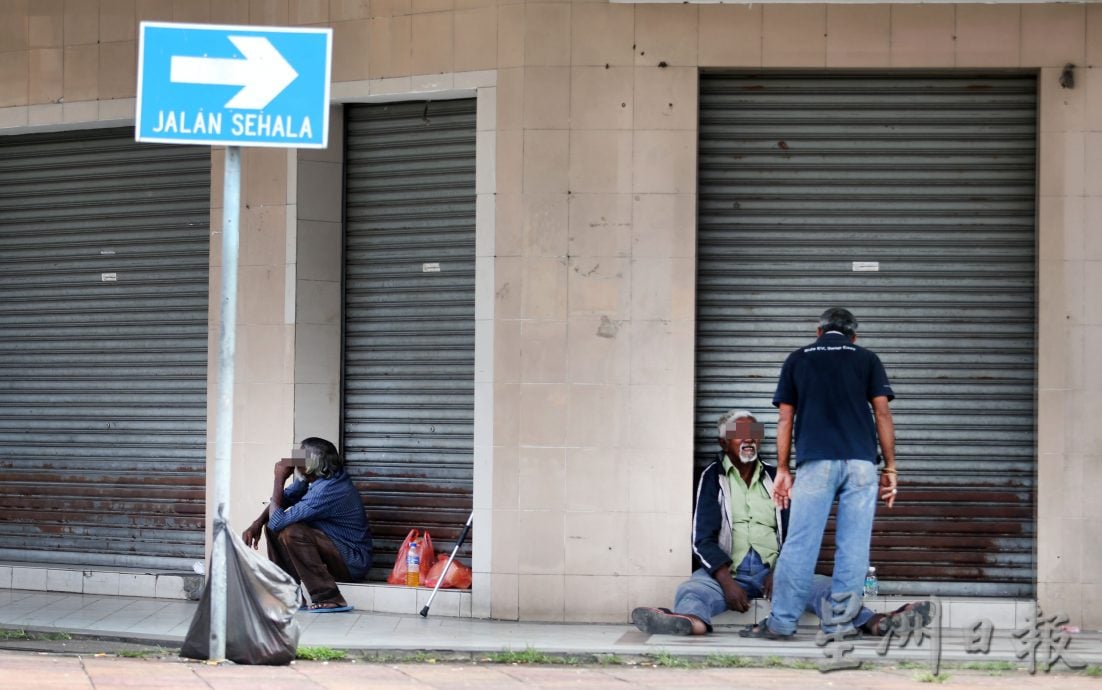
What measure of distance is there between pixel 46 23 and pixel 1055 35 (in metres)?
7.61

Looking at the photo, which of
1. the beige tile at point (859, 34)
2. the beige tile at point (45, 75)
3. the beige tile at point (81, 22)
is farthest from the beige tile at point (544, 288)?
the beige tile at point (45, 75)

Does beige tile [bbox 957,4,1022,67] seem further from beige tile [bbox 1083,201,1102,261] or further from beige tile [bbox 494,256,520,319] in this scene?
beige tile [bbox 494,256,520,319]

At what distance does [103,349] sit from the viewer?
38.7 feet

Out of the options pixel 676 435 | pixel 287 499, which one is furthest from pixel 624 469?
pixel 287 499

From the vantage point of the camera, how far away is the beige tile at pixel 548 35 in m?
10.1

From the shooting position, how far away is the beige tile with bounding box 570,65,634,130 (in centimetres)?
1001

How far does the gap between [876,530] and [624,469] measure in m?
1.82

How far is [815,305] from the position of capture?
10.2 m

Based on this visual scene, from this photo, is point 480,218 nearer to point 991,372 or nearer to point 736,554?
point 736,554

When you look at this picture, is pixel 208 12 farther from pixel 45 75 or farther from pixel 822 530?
pixel 822 530

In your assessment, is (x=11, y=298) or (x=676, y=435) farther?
(x=11, y=298)

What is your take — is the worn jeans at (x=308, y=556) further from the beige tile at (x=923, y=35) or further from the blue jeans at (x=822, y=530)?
the beige tile at (x=923, y=35)

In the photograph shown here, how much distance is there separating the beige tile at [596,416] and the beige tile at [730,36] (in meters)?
2.35

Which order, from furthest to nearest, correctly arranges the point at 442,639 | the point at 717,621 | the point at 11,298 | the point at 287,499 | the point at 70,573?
the point at 11,298, the point at 70,573, the point at 287,499, the point at 717,621, the point at 442,639
